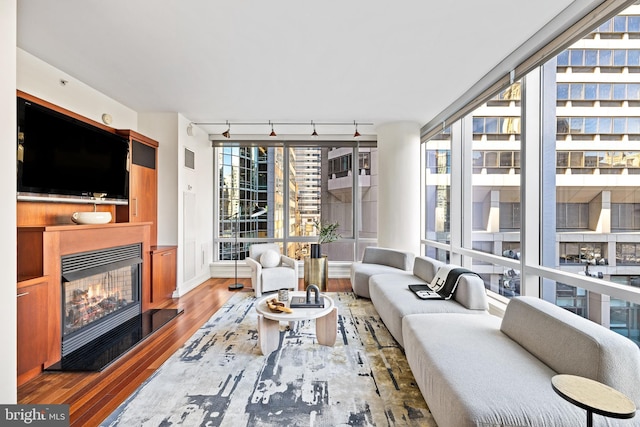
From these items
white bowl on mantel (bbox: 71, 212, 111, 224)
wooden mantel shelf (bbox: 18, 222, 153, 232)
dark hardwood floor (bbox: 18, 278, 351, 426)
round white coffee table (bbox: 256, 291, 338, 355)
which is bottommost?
dark hardwood floor (bbox: 18, 278, 351, 426)

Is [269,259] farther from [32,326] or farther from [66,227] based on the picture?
[32,326]

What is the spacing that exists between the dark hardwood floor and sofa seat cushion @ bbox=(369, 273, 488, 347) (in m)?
2.00

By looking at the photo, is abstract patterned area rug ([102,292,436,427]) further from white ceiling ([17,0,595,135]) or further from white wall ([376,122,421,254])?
Result: white ceiling ([17,0,595,135])

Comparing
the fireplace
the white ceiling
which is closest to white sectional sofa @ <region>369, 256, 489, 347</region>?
the white ceiling

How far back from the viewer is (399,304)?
286 centimetres

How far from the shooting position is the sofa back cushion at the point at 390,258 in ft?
14.6

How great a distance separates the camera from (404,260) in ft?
14.6

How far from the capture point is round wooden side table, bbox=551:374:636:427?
1005mm

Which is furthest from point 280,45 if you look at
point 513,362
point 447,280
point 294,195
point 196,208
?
point 294,195

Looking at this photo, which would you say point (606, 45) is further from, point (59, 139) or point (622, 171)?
point (59, 139)

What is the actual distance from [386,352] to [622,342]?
64.4 inches

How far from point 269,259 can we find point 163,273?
145 cm
